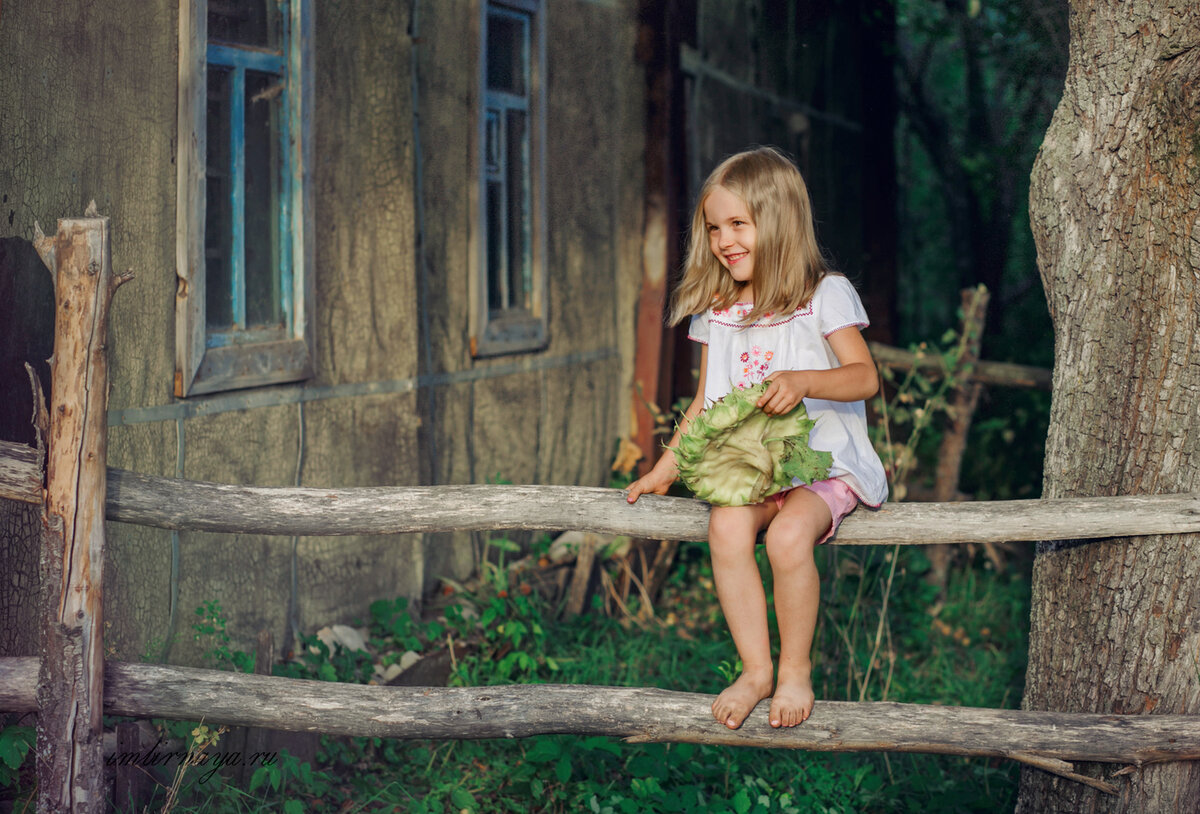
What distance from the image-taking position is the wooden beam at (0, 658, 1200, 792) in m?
3.03

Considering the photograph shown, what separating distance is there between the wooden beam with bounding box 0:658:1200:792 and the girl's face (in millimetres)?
1217

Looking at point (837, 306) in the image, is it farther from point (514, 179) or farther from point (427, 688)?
point (514, 179)

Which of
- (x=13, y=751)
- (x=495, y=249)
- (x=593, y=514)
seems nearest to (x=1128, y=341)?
(x=593, y=514)

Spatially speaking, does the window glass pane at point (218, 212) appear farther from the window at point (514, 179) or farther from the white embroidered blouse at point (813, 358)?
the white embroidered blouse at point (813, 358)

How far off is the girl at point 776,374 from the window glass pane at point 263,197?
1828 millimetres

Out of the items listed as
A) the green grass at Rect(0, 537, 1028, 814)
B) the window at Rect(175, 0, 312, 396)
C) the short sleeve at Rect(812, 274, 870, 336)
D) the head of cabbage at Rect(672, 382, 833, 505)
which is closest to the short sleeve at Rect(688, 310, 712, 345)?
the short sleeve at Rect(812, 274, 870, 336)

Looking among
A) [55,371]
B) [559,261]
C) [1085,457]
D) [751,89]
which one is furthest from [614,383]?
[55,371]

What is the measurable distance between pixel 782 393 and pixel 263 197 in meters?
2.52

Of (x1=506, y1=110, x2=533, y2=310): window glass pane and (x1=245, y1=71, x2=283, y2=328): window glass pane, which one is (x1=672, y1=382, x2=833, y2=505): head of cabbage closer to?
(x1=245, y1=71, x2=283, y2=328): window glass pane

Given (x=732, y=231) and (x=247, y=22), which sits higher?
(x=247, y=22)

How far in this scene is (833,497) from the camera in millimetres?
3215

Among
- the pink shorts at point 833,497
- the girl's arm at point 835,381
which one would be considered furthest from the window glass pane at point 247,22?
the pink shorts at point 833,497

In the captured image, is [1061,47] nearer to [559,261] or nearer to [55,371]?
[559,261]

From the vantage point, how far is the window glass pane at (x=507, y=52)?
6000 mm
